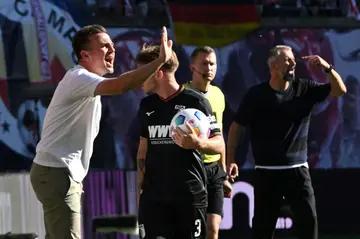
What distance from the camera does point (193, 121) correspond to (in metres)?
5.20

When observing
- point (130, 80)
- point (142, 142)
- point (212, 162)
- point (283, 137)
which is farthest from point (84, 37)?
point (283, 137)

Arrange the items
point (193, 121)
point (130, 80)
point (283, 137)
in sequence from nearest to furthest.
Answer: point (130, 80) < point (193, 121) < point (283, 137)

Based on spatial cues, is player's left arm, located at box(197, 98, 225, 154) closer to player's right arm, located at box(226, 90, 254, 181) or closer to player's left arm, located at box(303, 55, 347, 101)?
player's right arm, located at box(226, 90, 254, 181)

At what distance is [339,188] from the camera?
9109mm

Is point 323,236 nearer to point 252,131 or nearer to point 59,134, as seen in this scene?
point 252,131

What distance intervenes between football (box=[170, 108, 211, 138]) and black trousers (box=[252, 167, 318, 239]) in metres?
1.98

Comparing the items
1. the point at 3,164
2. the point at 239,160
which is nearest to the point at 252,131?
the point at 239,160

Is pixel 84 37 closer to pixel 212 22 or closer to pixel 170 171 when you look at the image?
pixel 170 171

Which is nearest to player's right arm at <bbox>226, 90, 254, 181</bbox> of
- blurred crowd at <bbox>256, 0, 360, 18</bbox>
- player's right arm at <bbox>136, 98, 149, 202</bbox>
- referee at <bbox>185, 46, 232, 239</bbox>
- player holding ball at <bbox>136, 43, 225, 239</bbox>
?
referee at <bbox>185, 46, 232, 239</bbox>

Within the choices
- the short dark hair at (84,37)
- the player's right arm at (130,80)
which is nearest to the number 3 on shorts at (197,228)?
the player's right arm at (130,80)

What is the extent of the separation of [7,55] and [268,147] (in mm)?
3092

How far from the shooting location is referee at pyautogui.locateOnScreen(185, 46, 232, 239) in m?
6.75

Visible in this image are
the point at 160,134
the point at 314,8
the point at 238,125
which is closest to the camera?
the point at 160,134

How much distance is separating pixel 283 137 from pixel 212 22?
2.12 metres
